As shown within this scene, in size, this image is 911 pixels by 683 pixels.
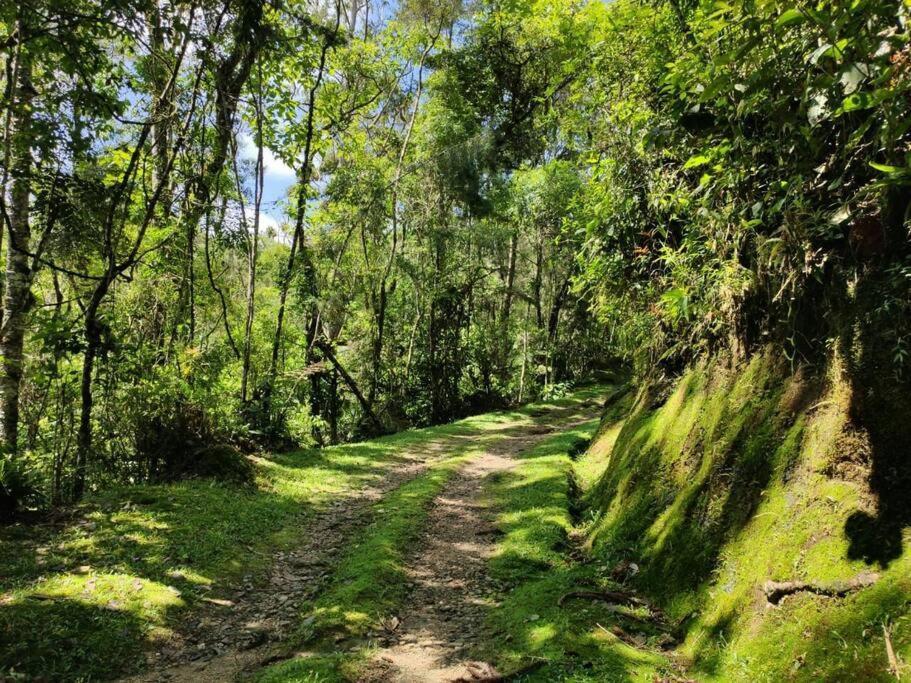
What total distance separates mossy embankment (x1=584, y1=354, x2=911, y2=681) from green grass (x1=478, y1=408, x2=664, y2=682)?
20.7 inches

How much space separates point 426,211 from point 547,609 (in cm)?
1819

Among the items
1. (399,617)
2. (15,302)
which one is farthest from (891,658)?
(15,302)

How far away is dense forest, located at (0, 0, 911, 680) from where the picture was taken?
385 centimetres

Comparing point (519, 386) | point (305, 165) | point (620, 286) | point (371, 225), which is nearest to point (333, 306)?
point (371, 225)

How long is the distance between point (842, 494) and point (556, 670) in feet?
7.97

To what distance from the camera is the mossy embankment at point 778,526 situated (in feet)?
10.6

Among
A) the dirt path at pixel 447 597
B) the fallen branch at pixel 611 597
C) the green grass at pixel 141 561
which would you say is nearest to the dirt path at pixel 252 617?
the green grass at pixel 141 561

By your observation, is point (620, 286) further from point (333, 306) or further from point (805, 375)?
point (333, 306)

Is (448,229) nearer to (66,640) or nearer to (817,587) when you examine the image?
(66,640)

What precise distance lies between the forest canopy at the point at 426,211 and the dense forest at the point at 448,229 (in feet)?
0.18

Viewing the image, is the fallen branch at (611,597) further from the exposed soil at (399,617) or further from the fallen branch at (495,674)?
the fallen branch at (495,674)

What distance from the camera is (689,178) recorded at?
23.2ft

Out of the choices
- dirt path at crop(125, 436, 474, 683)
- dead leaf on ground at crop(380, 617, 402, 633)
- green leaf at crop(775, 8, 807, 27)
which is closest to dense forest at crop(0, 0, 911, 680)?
green leaf at crop(775, 8, 807, 27)

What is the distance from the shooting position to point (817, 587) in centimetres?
351
